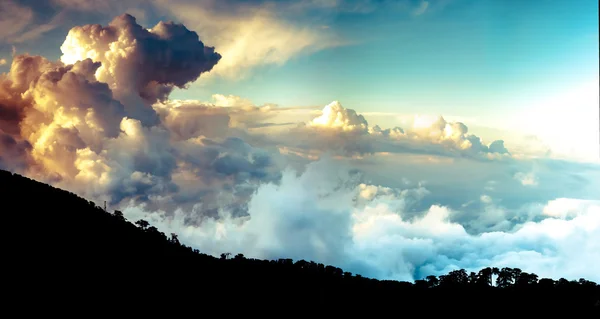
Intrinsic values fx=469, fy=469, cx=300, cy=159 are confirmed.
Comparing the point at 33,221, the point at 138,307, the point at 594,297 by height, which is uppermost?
the point at 33,221

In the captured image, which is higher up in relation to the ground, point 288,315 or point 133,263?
point 133,263

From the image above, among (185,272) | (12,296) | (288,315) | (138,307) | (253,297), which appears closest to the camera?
(12,296)

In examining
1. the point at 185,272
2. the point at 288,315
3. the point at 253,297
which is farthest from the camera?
the point at 185,272

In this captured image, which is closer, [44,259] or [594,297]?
[44,259]

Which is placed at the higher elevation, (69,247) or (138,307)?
(69,247)

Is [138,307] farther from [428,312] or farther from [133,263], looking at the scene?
[428,312]

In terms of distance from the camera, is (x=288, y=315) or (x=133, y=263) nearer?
(x=288, y=315)

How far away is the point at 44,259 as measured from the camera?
14912cm

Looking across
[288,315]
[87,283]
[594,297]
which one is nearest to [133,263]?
[87,283]

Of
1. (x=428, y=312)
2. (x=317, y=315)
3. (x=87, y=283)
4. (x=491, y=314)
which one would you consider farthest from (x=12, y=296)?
(x=491, y=314)

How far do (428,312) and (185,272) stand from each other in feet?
308

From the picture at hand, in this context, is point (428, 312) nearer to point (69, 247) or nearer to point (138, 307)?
point (138, 307)

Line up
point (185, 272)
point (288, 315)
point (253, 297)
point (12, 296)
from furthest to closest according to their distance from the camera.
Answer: point (185, 272) → point (253, 297) → point (288, 315) → point (12, 296)

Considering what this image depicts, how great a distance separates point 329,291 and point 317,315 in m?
35.6
